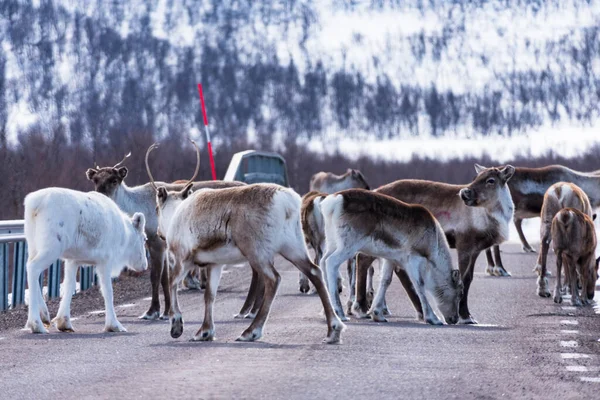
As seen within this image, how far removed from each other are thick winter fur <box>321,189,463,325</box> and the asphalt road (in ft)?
1.31

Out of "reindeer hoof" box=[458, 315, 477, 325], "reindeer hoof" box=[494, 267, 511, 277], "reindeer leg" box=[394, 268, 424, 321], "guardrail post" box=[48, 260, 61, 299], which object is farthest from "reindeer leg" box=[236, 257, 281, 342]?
"reindeer hoof" box=[494, 267, 511, 277]

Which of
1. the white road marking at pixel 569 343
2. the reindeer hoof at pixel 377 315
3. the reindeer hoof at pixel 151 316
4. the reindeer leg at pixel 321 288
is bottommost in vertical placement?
the reindeer hoof at pixel 151 316

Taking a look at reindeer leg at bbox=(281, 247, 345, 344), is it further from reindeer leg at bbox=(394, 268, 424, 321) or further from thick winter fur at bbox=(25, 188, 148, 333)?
reindeer leg at bbox=(394, 268, 424, 321)

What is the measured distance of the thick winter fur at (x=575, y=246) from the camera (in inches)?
699

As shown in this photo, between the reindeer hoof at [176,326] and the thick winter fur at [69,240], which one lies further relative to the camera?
the thick winter fur at [69,240]

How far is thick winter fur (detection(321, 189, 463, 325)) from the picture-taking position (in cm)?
1462

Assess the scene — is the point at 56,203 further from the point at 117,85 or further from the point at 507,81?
the point at 507,81

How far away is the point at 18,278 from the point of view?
17484mm

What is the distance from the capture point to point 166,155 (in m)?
46.8

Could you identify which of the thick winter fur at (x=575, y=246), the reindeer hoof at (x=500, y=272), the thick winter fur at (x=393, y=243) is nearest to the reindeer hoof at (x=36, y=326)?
the thick winter fur at (x=393, y=243)

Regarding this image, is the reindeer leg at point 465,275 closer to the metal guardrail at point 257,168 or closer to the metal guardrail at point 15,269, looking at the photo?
the metal guardrail at point 15,269

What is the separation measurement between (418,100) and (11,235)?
9281 cm

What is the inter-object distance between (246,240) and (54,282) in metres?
6.56

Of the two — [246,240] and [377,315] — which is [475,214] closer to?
[377,315]
